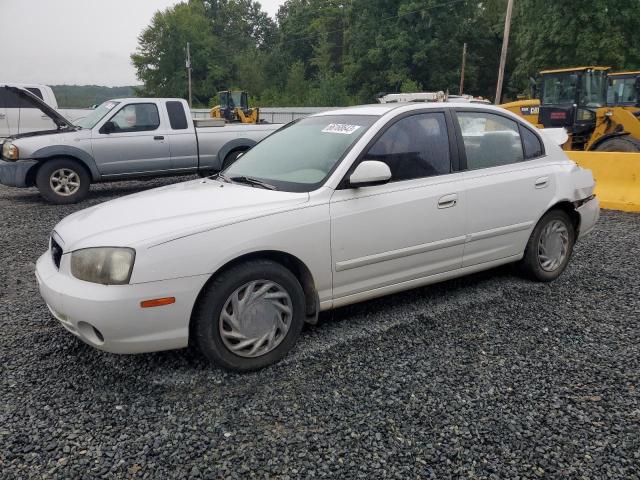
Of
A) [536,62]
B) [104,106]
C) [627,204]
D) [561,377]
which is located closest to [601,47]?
[536,62]

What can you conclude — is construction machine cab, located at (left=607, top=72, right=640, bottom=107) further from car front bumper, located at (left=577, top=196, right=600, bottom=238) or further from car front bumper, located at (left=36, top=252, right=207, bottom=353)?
car front bumper, located at (left=36, top=252, right=207, bottom=353)

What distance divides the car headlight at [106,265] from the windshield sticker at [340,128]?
5.73ft

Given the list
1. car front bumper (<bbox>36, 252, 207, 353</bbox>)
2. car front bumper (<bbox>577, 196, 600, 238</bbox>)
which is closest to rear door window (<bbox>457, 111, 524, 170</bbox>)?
car front bumper (<bbox>577, 196, 600, 238</bbox>)

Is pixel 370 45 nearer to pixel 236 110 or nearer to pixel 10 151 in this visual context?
pixel 236 110

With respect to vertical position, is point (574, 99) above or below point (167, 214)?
above

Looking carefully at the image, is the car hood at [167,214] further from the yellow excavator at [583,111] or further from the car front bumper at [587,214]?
the yellow excavator at [583,111]

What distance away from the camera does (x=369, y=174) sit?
337cm

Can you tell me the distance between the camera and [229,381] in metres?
3.11

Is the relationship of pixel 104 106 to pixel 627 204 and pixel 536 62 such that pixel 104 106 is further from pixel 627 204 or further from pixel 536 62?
pixel 536 62

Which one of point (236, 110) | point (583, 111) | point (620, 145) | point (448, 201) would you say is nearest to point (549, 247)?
point (448, 201)

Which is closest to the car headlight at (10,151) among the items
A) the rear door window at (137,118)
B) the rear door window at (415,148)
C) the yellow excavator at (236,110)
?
the rear door window at (137,118)

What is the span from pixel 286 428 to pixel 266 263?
37.6 inches

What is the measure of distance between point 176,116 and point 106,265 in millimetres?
7456

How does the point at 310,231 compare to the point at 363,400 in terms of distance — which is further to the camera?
the point at 310,231
